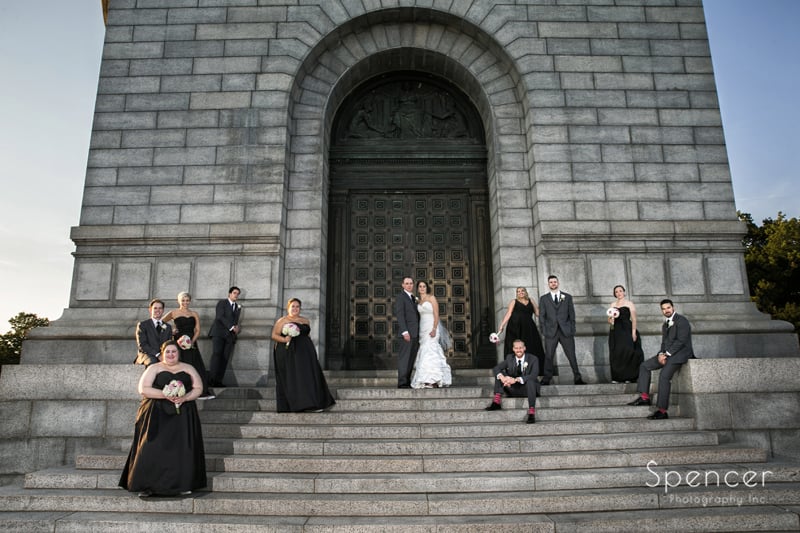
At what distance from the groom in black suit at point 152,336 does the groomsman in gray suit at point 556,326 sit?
6813 millimetres

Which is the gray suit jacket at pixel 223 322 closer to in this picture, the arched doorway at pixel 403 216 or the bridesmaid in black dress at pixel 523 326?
the arched doorway at pixel 403 216

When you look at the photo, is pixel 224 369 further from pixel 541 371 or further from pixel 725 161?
pixel 725 161

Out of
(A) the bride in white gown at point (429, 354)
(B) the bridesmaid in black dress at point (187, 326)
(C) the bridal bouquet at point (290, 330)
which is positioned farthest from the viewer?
(A) the bride in white gown at point (429, 354)

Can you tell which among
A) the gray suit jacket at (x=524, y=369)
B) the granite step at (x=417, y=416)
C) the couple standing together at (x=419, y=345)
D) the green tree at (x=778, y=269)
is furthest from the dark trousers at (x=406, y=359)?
the green tree at (x=778, y=269)

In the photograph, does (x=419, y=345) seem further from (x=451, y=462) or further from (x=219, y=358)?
(x=219, y=358)

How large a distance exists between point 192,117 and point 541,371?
9730 millimetres

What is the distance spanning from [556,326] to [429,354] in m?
2.48

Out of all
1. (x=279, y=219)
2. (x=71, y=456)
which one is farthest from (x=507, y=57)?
(x=71, y=456)

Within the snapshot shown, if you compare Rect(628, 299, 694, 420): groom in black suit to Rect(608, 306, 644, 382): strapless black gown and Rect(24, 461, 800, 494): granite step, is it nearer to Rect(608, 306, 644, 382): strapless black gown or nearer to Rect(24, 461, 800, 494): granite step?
Rect(608, 306, 644, 382): strapless black gown

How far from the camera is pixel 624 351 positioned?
34.2 feet

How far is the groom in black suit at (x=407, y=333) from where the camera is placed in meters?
10.3

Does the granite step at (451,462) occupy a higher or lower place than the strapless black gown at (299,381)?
lower

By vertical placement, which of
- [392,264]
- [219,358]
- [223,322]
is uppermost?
[392,264]

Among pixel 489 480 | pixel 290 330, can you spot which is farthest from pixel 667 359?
pixel 290 330
